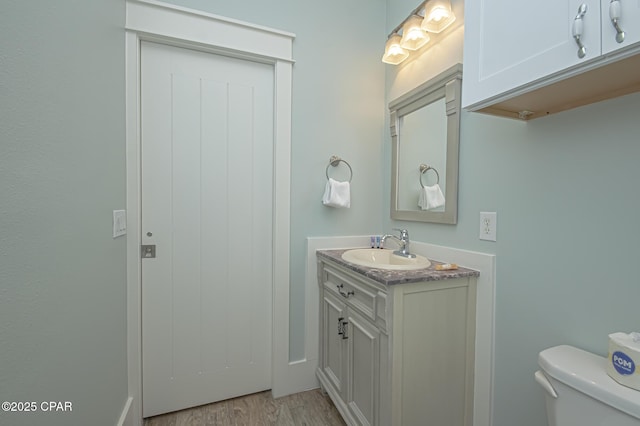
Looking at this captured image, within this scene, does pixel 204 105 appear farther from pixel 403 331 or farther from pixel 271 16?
pixel 403 331

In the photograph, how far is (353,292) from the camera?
134 cm

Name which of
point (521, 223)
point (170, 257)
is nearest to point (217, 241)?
point (170, 257)

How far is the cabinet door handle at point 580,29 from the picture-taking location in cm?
63

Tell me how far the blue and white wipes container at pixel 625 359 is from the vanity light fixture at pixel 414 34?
1509mm

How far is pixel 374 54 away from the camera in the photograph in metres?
1.93

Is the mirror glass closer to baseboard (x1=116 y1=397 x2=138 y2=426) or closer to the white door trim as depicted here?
the white door trim

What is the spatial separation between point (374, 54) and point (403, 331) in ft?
5.89

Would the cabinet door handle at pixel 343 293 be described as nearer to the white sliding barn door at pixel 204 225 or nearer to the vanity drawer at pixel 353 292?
the vanity drawer at pixel 353 292

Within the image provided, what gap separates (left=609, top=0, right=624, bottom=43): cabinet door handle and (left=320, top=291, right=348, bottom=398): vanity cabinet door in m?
1.31

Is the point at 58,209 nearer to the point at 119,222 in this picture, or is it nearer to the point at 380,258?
the point at 119,222

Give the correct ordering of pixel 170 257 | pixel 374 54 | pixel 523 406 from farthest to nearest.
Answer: pixel 374 54 < pixel 170 257 < pixel 523 406

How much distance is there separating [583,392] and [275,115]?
1.76m

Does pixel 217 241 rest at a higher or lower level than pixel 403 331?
higher

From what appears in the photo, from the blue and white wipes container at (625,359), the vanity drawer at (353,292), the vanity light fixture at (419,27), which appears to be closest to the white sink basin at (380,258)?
the vanity drawer at (353,292)
